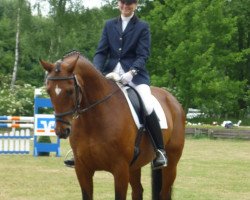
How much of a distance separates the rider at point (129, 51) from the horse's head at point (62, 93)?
4.25ft

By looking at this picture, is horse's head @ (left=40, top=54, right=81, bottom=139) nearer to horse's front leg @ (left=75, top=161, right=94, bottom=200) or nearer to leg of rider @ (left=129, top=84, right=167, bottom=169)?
horse's front leg @ (left=75, top=161, right=94, bottom=200)

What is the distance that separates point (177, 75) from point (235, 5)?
44.3 feet

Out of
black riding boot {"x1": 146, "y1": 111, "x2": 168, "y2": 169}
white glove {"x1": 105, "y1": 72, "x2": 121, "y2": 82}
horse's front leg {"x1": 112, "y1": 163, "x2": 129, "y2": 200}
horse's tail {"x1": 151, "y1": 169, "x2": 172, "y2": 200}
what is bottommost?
horse's tail {"x1": 151, "y1": 169, "x2": 172, "y2": 200}

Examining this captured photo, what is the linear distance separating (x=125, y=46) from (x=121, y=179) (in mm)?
1638

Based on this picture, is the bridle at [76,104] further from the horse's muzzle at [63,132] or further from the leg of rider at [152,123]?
the leg of rider at [152,123]

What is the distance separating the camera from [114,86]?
6781mm

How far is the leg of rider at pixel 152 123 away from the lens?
7133mm

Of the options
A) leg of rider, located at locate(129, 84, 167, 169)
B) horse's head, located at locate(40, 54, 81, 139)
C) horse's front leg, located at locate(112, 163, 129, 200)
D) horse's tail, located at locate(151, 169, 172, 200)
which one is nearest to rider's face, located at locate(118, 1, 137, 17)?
leg of rider, located at locate(129, 84, 167, 169)

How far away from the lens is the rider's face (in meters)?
7.02

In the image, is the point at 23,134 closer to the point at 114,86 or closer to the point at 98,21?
the point at 114,86

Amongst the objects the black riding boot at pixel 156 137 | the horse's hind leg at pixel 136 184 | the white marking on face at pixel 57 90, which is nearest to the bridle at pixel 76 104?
the white marking on face at pixel 57 90

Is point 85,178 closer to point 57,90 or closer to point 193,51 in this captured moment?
point 57,90

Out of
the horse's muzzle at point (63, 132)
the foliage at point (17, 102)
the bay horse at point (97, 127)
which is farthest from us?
the foliage at point (17, 102)

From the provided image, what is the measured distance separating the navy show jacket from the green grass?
393 centimetres
